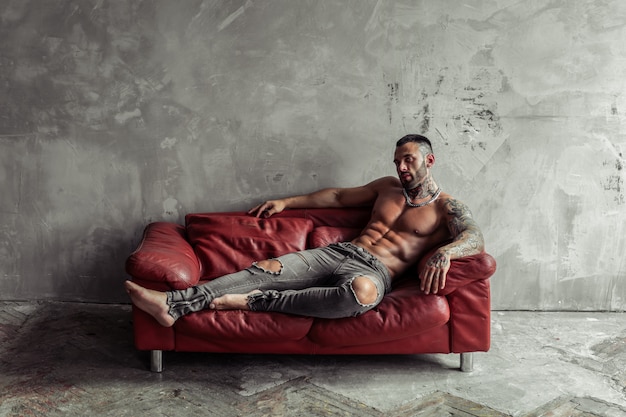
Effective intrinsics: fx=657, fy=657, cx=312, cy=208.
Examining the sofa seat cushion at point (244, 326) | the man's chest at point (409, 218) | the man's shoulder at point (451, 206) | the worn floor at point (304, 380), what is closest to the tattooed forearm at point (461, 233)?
the man's shoulder at point (451, 206)

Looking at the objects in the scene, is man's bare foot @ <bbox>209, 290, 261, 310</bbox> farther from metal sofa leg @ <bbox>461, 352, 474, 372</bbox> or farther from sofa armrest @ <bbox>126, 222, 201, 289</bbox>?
metal sofa leg @ <bbox>461, 352, 474, 372</bbox>

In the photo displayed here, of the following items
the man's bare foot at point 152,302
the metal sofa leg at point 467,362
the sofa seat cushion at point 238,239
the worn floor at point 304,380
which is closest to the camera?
the worn floor at point 304,380

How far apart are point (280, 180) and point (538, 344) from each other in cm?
195

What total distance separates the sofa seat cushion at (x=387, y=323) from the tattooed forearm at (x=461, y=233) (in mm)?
274

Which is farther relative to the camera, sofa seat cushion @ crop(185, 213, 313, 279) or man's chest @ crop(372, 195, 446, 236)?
sofa seat cushion @ crop(185, 213, 313, 279)

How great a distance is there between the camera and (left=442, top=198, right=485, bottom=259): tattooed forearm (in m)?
3.46

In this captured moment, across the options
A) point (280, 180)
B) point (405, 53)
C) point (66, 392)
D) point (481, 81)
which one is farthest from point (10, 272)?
point (481, 81)

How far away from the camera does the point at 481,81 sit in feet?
14.3

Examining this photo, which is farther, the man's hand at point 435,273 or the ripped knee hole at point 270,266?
the ripped knee hole at point 270,266

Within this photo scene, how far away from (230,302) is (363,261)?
826mm

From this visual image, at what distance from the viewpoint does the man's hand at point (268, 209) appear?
13.9ft

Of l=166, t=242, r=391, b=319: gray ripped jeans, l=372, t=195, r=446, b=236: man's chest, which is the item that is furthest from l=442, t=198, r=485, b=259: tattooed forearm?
l=166, t=242, r=391, b=319: gray ripped jeans

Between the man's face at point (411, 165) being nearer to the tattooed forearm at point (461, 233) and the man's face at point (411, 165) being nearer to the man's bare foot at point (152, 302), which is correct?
the tattooed forearm at point (461, 233)

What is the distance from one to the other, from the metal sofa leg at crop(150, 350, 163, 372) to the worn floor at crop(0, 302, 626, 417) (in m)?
0.05
